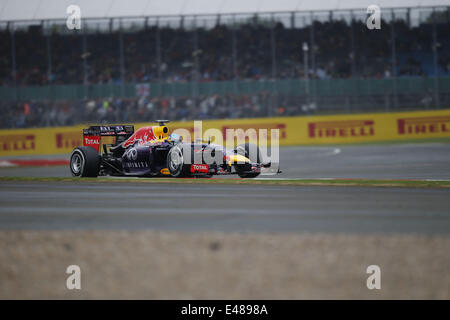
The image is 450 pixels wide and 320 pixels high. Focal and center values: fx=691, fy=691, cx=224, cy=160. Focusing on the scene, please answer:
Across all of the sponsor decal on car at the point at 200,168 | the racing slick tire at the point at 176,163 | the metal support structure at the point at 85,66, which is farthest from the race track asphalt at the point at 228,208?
the metal support structure at the point at 85,66

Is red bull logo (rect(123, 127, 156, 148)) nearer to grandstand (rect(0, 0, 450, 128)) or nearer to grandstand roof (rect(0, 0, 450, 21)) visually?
grandstand (rect(0, 0, 450, 128))

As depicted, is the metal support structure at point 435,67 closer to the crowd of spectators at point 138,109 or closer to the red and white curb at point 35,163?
the crowd of spectators at point 138,109

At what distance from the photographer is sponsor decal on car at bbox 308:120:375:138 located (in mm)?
30156

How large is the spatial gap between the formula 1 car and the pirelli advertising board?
44.6 feet

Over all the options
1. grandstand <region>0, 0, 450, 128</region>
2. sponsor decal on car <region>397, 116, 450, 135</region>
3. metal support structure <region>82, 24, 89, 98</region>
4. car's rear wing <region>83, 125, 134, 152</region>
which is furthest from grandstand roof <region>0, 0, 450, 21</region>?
car's rear wing <region>83, 125, 134, 152</region>

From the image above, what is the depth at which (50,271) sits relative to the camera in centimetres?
611

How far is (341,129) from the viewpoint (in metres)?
30.2

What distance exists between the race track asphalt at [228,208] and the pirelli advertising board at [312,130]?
54.7 feet

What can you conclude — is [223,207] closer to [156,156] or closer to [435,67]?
[156,156]

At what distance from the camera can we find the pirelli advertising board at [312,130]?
29.1m
